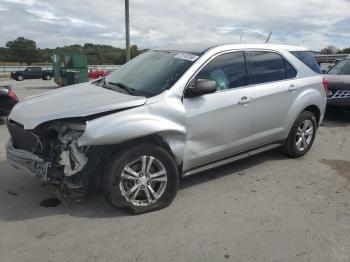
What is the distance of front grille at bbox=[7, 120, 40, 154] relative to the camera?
434cm

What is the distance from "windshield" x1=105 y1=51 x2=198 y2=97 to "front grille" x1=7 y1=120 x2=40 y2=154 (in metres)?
1.21

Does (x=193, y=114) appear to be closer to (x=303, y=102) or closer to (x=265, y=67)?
(x=265, y=67)

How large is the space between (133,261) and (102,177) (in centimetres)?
104

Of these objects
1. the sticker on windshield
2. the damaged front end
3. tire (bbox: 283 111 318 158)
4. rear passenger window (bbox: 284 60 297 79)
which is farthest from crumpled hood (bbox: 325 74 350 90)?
the damaged front end

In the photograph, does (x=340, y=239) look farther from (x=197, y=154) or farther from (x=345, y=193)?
(x=197, y=154)

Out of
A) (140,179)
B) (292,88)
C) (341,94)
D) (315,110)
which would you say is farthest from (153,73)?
(341,94)

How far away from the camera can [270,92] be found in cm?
554

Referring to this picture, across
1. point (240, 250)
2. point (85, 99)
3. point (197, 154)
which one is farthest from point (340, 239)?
point (85, 99)

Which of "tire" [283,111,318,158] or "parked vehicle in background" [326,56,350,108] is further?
"parked vehicle in background" [326,56,350,108]

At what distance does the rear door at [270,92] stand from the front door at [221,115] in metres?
0.16

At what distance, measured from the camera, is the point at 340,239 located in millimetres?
3830

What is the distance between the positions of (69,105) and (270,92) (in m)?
2.78

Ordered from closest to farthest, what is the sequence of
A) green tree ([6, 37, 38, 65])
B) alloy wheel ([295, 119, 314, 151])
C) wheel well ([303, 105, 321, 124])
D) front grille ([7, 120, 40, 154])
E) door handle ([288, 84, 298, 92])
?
1. front grille ([7, 120, 40, 154])
2. door handle ([288, 84, 298, 92])
3. alloy wheel ([295, 119, 314, 151])
4. wheel well ([303, 105, 321, 124])
5. green tree ([6, 37, 38, 65])

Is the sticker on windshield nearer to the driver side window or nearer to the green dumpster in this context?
the driver side window
